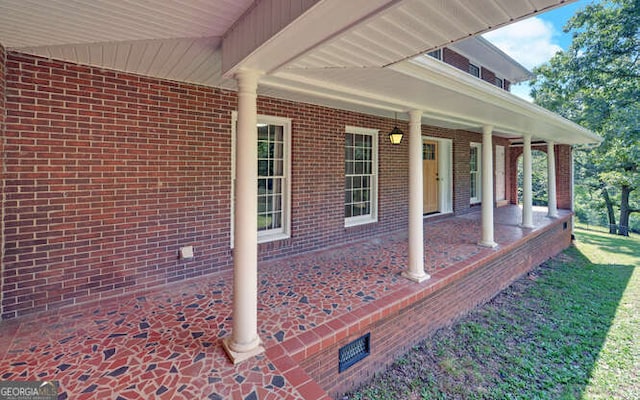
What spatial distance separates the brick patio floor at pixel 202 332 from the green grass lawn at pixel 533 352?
775 mm

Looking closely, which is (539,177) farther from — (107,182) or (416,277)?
(107,182)

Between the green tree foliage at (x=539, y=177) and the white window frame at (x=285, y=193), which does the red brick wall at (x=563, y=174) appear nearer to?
the white window frame at (x=285, y=193)

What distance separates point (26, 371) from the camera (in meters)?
2.26

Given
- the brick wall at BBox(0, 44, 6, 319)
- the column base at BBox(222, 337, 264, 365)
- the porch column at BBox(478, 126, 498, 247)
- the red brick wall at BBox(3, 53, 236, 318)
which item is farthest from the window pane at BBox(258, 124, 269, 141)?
the porch column at BBox(478, 126, 498, 247)

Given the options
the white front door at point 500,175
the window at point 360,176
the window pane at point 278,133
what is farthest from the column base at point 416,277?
the white front door at point 500,175

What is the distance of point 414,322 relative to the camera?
377cm

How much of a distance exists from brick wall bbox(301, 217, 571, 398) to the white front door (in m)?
5.65

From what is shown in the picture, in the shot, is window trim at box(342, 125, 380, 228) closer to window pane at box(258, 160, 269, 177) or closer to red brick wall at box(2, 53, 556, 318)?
red brick wall at box(2, 53, 556, 318)

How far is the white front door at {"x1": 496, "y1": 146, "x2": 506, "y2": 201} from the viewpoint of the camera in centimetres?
1142

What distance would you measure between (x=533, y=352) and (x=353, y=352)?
2.63m

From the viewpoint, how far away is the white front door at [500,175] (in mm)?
11422

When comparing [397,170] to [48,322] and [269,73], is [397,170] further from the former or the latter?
[48,322]

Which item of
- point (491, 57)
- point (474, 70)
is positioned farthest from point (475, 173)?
point (491, 57)

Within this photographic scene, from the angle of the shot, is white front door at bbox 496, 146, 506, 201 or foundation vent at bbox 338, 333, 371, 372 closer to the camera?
foundation vent at bbox 338, 333, 371, 372
